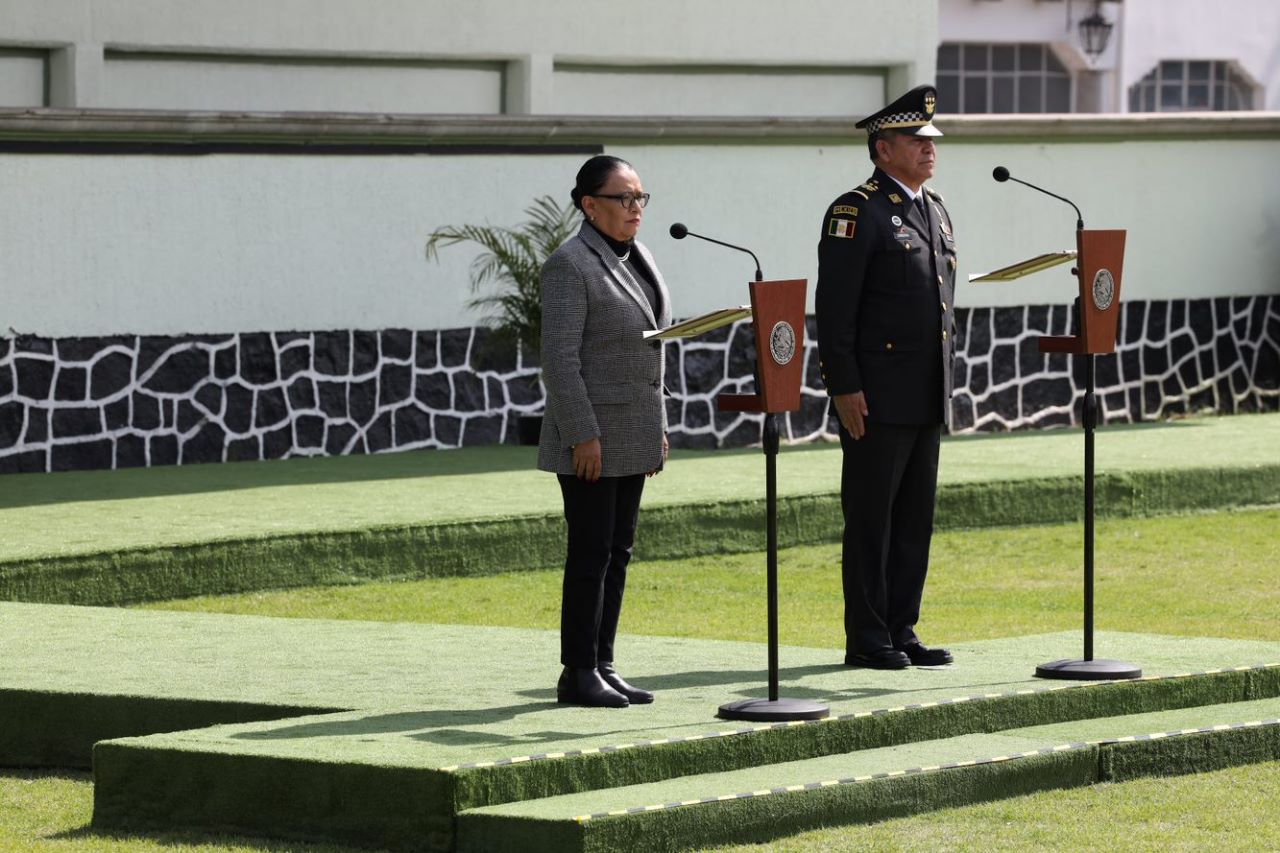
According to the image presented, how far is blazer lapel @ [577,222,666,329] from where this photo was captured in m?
7.07

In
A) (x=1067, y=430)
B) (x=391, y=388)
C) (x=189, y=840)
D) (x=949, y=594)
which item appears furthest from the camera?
(x=1067, y=430)

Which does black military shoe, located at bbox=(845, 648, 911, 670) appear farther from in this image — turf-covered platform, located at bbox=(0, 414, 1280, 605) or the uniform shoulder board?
turf-covered platform, located at bbox=(0, 414, 1280, 605)

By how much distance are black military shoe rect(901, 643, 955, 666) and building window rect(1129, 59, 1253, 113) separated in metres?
23.7

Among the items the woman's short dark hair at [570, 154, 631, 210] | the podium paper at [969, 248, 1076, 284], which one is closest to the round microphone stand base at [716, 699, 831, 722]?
the woman's short dark hair at [570, 154, 631, 210]

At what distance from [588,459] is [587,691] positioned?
2.06 feet

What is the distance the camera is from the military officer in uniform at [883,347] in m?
7.85

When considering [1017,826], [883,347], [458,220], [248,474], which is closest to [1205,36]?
[458,220]

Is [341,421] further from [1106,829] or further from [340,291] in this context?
[1106,829]

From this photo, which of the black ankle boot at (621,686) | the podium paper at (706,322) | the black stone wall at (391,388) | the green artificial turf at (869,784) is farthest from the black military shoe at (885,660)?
the black stone wall at (391,388)

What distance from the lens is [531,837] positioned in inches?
232

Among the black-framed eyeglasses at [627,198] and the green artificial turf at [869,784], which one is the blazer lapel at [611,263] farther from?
the green artificial turf at [869,784]

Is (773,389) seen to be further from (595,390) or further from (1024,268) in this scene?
(1024,268)

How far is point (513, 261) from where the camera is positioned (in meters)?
14.7

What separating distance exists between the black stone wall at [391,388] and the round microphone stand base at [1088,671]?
512 centimetres
